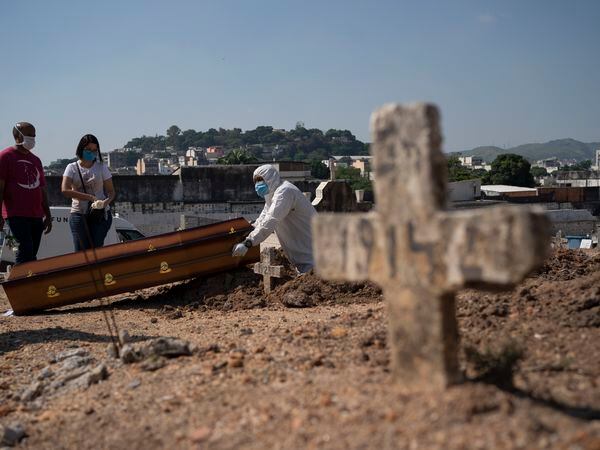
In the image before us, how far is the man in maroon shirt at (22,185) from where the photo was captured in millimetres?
7836

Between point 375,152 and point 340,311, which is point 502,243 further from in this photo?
point 340,311

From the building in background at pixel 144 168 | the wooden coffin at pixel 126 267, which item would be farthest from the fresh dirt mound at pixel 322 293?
the building in background at pixel 144 168

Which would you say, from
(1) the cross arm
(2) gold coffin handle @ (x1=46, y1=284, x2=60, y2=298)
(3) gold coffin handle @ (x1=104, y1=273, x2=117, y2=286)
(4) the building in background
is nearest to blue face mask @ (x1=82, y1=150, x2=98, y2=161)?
(3) gold coffin handle @ (x1=104, y1=273, x2=117, y2=286)

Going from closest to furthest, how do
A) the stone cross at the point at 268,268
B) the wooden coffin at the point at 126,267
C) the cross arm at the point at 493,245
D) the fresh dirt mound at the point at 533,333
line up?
the cross arm at the point at 493,245, the fresh dirt mound at the point at 533,333, the stone cross at the point at 268,268, the wooden coffin at the point at 126,267

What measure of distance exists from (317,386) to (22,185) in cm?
534

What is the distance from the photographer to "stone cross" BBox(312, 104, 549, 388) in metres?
2.95

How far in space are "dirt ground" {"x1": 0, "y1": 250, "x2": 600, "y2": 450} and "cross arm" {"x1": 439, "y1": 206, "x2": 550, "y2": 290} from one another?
49cm

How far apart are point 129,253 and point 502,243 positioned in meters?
6.29

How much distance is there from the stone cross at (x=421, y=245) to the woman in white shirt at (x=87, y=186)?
5553 mm

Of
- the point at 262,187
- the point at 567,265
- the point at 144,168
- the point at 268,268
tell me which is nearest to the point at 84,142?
the point at 262,187

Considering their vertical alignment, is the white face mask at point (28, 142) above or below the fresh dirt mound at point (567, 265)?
above

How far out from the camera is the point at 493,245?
2.88m

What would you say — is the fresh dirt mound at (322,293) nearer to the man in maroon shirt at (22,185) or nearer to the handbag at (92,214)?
the handbag at (92,214)

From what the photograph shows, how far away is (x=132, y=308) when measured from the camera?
338 inches
